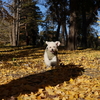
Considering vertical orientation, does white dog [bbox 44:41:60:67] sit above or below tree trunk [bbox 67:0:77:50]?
below

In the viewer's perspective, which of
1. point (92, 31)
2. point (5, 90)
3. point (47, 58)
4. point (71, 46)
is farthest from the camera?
point (92, 31)

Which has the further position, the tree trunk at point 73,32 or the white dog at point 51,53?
the tree trunk at point 73,32

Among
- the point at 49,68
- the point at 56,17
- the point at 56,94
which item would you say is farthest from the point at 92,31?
the point at 56,94

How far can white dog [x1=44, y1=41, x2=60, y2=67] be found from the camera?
5.61 m

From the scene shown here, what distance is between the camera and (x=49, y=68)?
6.28m

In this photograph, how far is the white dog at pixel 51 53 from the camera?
561cm

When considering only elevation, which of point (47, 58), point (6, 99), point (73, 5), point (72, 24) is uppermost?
point (73, 5)

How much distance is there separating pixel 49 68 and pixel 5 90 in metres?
2.86

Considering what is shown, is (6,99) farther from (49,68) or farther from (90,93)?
(49,68)

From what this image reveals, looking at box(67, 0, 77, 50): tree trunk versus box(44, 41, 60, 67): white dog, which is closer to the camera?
box(44, 41, 60, 67): white dog

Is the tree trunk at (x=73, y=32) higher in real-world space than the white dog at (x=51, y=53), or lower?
higher

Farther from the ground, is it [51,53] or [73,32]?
[73,32]

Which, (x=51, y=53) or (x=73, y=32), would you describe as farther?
(x=73, y=32)

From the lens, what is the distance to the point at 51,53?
5.82 meters
